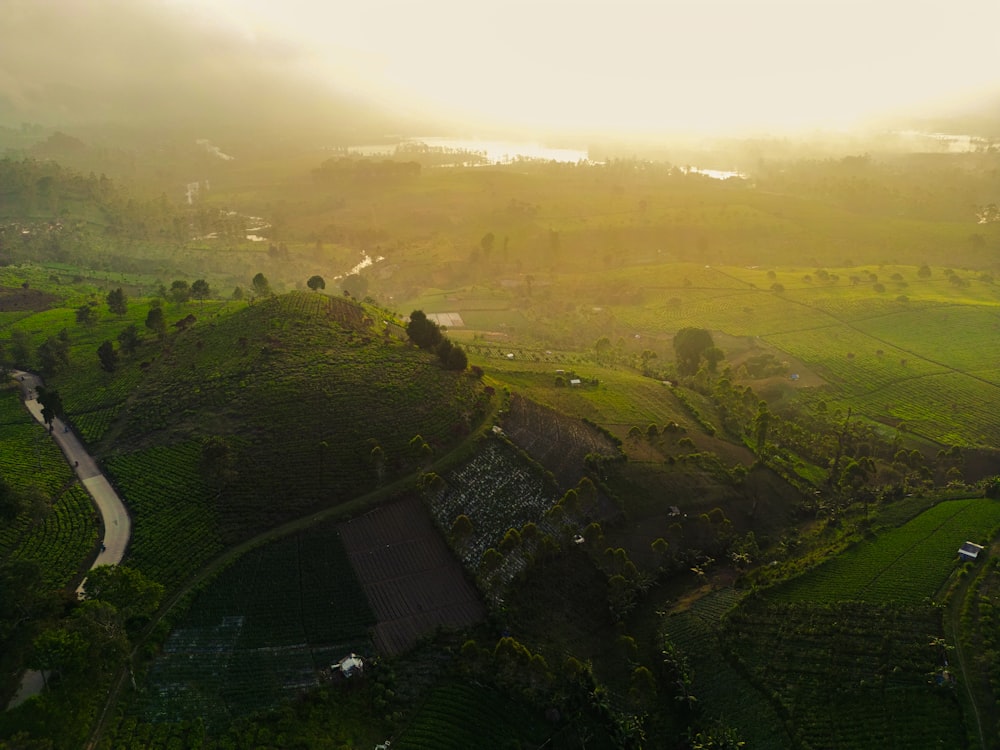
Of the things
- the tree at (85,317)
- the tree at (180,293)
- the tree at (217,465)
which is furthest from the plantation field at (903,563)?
the tree at (85,317)

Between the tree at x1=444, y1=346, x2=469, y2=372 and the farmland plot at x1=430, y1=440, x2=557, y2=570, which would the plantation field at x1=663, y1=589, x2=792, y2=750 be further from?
the tree at x1=444, y1=346, x2=469, y2=372

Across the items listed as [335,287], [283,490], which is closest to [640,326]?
[335,287]

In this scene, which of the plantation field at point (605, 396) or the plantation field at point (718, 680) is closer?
the plantation field at point (718, 680)

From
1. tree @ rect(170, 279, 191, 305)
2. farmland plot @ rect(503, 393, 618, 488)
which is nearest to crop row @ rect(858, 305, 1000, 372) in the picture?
farmland plot @ rect(503, 393, 618, 488)

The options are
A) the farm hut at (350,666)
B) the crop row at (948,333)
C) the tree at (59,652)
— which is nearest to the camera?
the tree at (59,652)

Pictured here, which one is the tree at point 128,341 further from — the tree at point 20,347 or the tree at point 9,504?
the tree at point 9,504

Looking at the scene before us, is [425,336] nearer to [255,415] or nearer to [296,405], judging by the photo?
[296,405]
